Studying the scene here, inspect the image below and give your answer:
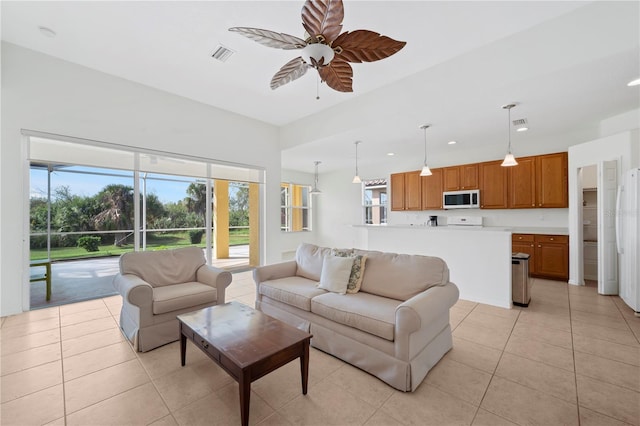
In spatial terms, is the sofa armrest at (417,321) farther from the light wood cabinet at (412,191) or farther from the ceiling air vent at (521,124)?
the light wood cabinet at (412,191)

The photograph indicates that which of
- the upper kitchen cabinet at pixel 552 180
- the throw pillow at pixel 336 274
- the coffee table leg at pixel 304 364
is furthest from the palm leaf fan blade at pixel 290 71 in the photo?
the upper kitchen cabinet at pixel 552 180

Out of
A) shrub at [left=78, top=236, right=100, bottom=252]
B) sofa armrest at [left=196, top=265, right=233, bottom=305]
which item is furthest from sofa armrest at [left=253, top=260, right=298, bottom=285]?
shrub at [left=78, top=236, right=100, bottom=252]

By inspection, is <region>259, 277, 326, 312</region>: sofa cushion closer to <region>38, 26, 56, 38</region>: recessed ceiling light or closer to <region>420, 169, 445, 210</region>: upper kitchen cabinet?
<region>38, 26, 56, 38</region>: recessed ceiling light

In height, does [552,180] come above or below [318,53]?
below

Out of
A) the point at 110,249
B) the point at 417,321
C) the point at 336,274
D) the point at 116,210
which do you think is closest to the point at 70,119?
the point at 116,210

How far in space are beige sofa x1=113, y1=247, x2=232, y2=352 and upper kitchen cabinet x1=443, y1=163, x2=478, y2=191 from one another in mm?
5442

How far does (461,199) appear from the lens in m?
6.04

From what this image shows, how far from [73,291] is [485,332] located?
5.86m

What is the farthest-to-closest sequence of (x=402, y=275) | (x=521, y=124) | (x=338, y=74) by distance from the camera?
(x=521, y=124), (x=402, y=275), (x=338, y=74)

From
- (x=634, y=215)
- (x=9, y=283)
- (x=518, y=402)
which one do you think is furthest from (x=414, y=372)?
(x=9, y=283)

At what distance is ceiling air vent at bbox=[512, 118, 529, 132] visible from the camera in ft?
13.7

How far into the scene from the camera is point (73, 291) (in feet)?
13.7

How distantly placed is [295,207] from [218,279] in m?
6.04

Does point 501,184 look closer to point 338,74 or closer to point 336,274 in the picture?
point 336,274
